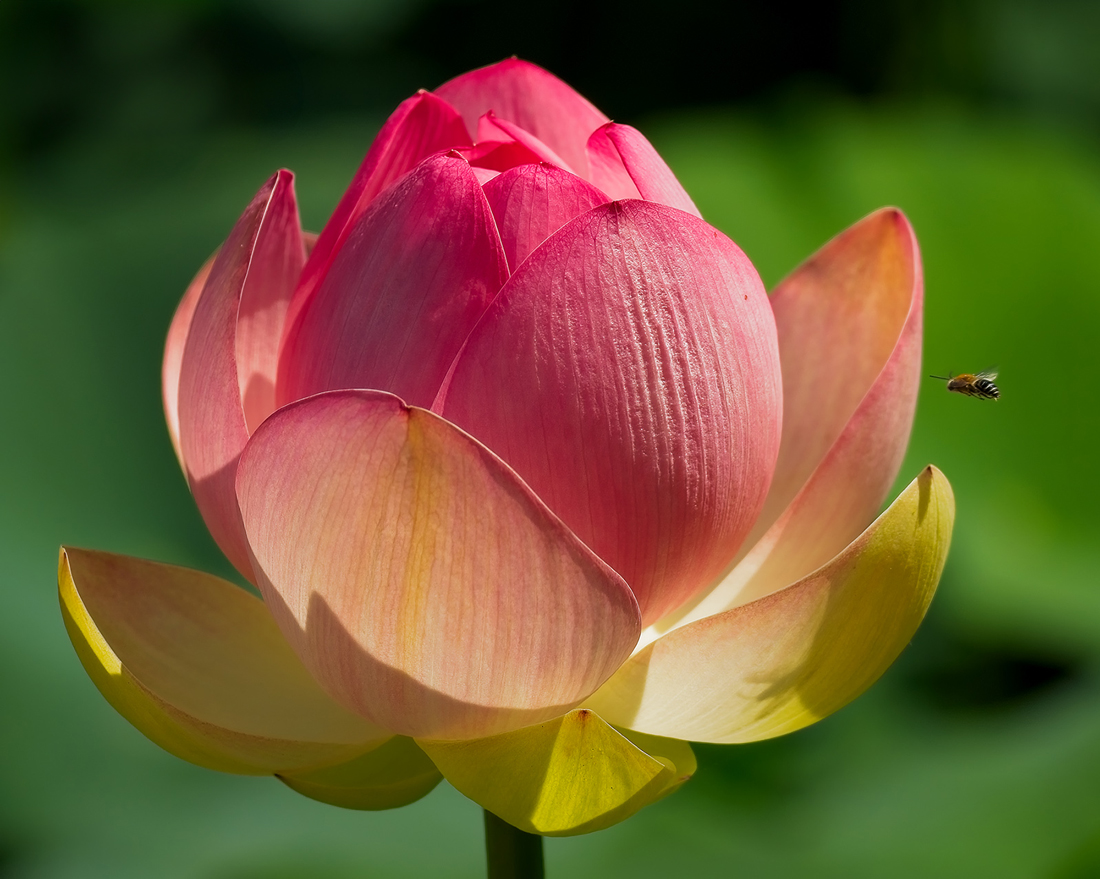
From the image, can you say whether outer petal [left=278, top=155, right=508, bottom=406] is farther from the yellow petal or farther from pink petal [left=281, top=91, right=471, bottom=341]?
the yellow petal

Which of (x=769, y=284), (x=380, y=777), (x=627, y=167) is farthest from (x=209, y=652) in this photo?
(x=769, y=284)

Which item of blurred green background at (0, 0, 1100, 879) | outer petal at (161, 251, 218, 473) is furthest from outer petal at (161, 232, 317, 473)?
blurred green background at (0, 0, 1100, 879)

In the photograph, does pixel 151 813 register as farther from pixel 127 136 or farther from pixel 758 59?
pixel 758 59

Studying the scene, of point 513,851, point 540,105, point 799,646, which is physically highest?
point 540,105

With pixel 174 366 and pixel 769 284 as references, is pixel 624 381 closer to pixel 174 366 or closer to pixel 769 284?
pixel 174 366

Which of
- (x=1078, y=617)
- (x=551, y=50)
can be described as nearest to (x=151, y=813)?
(x=1078, y=617)

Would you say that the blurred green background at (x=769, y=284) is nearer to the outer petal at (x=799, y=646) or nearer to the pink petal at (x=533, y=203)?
the outer petal at (x=799, y=646)

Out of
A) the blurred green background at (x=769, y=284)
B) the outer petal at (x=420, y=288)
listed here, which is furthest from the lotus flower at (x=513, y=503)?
the blurred green background at (x=769, y=284)
